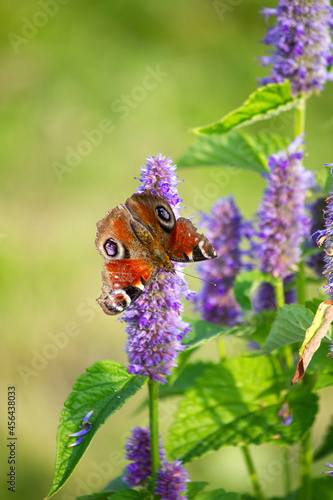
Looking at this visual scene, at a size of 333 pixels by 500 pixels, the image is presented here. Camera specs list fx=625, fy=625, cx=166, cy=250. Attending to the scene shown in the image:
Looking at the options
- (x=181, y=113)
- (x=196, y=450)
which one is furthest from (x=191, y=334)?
(x=181, y=113)

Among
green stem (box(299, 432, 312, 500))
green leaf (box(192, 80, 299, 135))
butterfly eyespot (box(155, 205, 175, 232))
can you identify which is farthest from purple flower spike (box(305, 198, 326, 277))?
butterfly eyespot (box(155, 205, 175, 232))

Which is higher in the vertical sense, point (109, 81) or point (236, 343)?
point (109, 81)

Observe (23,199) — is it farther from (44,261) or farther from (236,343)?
(236,343)

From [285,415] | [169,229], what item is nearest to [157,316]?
[169,229]

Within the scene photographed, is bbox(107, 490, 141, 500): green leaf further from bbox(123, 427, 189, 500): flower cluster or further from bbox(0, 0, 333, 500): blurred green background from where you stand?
bbox(0, 0, 333, 500): blurred green background

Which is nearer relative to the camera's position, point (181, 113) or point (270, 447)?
point (270, 447)

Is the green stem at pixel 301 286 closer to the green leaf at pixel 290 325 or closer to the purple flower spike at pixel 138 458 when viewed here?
the green leaf at pixel 290 325

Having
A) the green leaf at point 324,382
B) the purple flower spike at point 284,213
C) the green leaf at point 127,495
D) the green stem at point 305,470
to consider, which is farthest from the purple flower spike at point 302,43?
the green leaf at point 127,495
